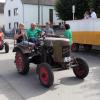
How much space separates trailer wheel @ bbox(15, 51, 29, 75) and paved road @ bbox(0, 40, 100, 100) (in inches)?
7.3

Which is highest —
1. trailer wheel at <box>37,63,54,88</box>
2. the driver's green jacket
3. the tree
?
the tree

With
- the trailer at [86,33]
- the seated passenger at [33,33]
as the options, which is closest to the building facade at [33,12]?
the trailer at [86,33]

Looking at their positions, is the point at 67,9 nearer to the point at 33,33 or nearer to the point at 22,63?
the point at 33,33

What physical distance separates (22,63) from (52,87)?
196 cm

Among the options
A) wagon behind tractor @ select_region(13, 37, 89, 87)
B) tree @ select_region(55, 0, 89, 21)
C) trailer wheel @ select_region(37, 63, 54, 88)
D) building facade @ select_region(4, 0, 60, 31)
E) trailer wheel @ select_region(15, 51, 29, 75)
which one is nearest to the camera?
trailer wheel @ select_region(37, 63, 54, 88)

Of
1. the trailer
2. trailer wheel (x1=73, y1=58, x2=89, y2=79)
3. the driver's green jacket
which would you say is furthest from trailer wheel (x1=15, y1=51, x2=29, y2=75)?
Result: the trailer

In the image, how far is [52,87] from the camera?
9094 mm

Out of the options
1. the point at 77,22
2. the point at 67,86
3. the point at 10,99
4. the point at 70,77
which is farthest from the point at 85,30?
the point at 10,99

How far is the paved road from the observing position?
323 inches

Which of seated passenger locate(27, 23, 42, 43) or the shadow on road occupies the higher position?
seated passenger locate(27, 23, 42, 43)

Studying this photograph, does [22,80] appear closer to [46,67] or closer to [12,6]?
[46,67]

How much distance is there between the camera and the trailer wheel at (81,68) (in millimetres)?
9852

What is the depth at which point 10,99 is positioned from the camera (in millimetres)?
8000

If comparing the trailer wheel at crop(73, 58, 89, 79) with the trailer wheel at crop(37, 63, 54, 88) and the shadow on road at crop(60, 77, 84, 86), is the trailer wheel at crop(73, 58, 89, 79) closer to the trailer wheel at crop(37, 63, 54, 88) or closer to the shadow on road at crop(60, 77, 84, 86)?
the shadow on road at crop(60, 77, 84, 86)
